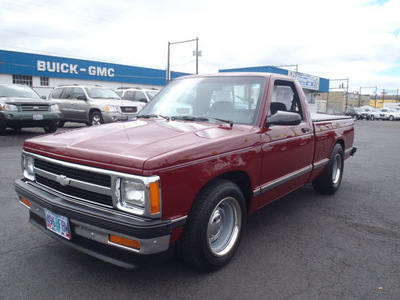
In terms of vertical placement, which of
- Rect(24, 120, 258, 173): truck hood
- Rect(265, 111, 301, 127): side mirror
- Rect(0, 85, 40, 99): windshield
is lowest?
Rect(24, 120, 258, 173): truck hood

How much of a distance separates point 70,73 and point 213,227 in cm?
3457

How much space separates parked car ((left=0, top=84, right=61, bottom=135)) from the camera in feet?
31.7

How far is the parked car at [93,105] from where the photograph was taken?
39.6ft

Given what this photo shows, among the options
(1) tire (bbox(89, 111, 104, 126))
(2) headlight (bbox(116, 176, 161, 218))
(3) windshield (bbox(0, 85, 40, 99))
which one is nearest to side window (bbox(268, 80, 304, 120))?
(2) headlight (bbox(116, 176, 161, 218))

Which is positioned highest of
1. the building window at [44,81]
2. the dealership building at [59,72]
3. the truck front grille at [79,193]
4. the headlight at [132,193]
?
the dealership building at [59,72]

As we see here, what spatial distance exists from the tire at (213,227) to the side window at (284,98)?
3.92 feet

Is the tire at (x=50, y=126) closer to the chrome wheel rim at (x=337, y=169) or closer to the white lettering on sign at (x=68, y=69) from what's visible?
the chrome wheel rim at (x=337, y=169)

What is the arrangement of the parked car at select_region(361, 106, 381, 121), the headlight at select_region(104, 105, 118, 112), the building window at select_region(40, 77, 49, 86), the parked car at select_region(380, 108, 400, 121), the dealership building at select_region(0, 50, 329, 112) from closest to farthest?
1. the headlight at select_region(104, 105, 118, 112)
2. the dealership building at select_region(0, 50, 329, 112)
3. the building window at select_region(40, 77, 49, 86)
4. the parked car at select_region(361, 106, 381, 121)
5. the parked car at select_region(380, 108, 400, 121)

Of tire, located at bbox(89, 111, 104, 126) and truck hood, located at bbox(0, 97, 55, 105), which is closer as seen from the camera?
truck hood, located at bbox(0, 97, 55, 105)

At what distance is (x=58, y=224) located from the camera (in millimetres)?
2531

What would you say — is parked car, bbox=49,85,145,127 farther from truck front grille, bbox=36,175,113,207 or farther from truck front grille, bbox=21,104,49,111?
truck front grille, bbox=36,175,113,207

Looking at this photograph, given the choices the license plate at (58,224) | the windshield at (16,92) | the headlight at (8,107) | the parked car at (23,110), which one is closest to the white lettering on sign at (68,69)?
the windshield at (16,92)

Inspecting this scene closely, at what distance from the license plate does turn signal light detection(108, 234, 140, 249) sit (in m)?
0.40

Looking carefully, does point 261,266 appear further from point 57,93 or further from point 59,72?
point 59,72
